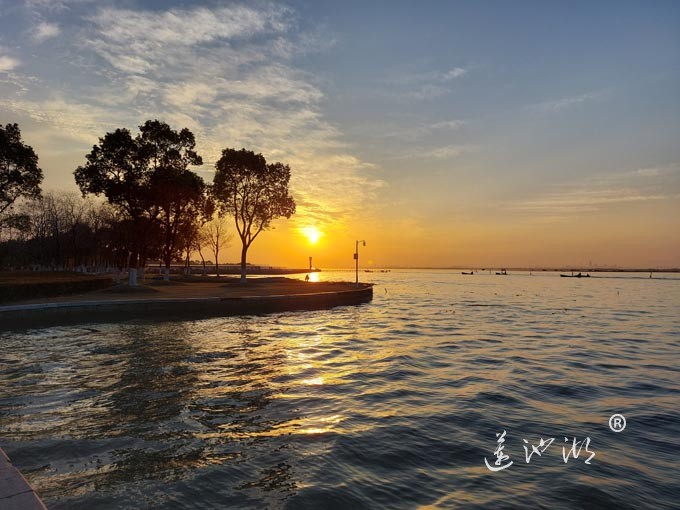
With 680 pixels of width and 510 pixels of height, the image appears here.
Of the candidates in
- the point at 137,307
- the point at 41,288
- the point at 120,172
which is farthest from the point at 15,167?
the point at 137,307

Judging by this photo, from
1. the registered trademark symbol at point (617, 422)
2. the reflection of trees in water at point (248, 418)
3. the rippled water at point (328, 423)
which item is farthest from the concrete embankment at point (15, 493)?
the registered trademark symbol at point (617, 422)

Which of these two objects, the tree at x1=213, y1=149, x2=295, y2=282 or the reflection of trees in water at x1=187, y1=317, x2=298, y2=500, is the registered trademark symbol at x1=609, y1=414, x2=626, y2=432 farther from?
the tree at x1=213, y1=149, x2=295, y2=282

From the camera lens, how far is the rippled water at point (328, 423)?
5505mm

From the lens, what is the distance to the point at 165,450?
6.56 m

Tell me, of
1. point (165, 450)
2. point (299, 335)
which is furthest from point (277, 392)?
point (299, 335)

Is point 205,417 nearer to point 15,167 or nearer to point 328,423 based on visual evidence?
point 328,423

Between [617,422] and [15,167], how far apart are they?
151 feet

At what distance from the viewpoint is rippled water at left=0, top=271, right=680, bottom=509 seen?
5.50m

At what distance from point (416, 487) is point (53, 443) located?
619 cm

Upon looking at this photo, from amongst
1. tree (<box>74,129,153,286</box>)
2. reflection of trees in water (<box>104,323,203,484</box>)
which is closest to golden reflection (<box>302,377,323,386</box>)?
reflection of trees in water (<box>104,323,203,484</box>)

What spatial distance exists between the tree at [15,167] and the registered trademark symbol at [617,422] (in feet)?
149

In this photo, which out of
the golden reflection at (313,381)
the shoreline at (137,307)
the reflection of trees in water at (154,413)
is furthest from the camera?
the shoreline at (137,307)

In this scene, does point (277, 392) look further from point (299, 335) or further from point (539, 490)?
point (299, 335)

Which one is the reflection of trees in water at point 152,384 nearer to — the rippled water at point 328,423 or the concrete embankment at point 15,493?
the rippled water at point 328,423
